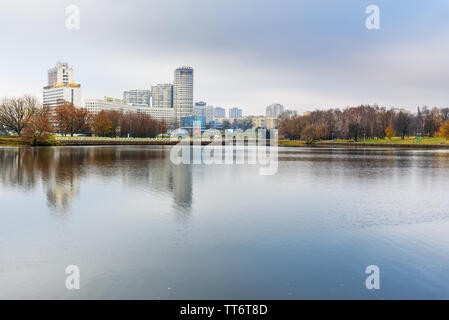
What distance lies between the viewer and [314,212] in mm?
11391

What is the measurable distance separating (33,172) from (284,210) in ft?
52.8

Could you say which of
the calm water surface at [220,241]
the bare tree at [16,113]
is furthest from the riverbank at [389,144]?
the calm water surface at [220,241]

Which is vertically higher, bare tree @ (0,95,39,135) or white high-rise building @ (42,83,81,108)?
white high-rise building @ (42,83,81,108)

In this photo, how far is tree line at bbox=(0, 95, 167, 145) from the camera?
53.9 meters

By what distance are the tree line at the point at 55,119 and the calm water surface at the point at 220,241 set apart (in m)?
43.4

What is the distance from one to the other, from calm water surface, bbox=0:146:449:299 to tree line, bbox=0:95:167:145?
142 ft

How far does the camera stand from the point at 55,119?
8200cm

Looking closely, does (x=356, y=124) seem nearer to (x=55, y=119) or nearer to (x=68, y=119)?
(x=68, y=119)

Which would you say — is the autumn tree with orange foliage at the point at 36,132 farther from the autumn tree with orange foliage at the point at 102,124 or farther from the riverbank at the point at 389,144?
the riverbank at the point at 389,144

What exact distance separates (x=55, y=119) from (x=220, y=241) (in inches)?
3341

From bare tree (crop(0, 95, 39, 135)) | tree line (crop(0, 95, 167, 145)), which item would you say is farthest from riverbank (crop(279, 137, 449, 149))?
bare tree (crop(0, 95, 39, 135))

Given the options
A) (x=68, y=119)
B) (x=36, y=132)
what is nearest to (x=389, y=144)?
(x=68, y=119)

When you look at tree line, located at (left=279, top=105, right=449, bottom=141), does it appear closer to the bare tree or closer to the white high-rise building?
the bare tree
